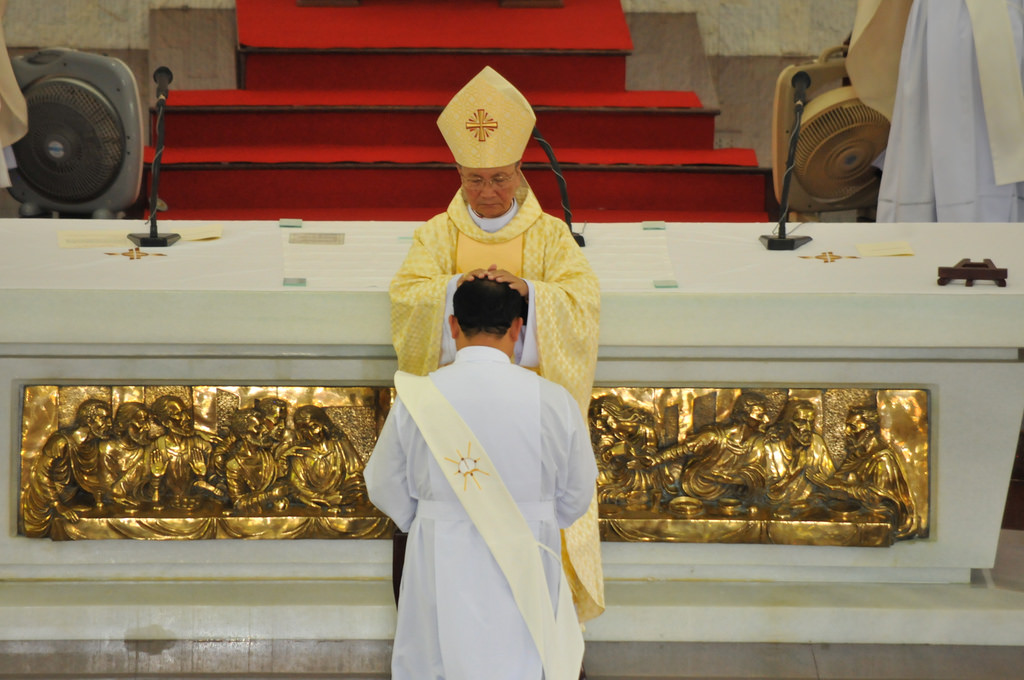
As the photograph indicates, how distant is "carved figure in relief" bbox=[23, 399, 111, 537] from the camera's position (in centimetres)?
337

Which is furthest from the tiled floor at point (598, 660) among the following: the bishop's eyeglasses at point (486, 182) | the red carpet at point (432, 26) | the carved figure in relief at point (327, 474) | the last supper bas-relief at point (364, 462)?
the red carpet at point (432, 26)

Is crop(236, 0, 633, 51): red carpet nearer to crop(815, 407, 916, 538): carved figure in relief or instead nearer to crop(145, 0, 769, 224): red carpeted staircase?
crop(145, 0, 769, 224): red carpeted staircase

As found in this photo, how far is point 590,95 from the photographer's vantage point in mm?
6547

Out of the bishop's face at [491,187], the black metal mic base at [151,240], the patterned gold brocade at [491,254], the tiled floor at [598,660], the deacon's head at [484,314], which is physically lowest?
the tiled floor at [598,660]

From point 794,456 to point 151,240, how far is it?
6.99 ft

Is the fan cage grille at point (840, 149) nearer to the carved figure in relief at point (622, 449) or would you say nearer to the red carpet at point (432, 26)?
the red carpet at point (432, 26)

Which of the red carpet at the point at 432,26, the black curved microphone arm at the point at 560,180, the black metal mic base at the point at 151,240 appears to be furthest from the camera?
the red carpet at the point at 432,26

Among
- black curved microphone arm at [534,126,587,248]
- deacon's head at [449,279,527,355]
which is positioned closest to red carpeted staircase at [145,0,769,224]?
black curved microphone arm at [534,126,587,248]

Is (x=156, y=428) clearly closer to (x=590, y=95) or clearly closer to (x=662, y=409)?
(x=662, y=409)

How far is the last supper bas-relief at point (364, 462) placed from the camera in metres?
3.38

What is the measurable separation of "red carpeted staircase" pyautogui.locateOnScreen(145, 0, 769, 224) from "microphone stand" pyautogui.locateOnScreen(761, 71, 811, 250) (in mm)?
1955

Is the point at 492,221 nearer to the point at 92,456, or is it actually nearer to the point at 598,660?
the point at 598,660

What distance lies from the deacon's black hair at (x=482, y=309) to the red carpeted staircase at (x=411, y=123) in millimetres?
3183

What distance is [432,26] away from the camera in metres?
6.80
